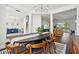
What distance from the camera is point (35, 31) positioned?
74.4 inches

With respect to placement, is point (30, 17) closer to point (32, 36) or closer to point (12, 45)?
point (32, 36)

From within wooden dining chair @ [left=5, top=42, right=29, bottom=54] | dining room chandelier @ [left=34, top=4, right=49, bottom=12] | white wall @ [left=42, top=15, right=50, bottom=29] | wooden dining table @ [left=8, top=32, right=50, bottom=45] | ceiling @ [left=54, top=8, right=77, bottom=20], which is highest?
dining room chandelier @ [left=34, top=4, right=49, bottom=12]

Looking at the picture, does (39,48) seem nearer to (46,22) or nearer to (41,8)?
(46,22)

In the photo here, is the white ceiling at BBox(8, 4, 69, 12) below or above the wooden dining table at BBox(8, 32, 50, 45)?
above

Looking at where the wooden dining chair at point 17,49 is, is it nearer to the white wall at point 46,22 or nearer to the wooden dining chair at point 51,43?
the wooden dining chair at point 51,43

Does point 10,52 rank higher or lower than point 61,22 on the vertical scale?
lower

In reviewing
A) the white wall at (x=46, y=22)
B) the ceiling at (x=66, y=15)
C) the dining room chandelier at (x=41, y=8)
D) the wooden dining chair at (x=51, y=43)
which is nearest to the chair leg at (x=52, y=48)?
the wooden dining chair at (x=51, y=43)

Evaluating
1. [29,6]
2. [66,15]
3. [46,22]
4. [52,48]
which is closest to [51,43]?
[52,48]

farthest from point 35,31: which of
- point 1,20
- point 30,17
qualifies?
point 1,20

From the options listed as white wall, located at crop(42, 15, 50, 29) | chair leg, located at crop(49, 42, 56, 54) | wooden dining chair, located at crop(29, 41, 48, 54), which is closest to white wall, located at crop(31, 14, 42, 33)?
white wall, located at crop(42, 15, 50, 29)

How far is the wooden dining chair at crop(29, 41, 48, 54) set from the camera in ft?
6.10

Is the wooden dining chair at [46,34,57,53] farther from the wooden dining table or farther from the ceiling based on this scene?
the ceiling
